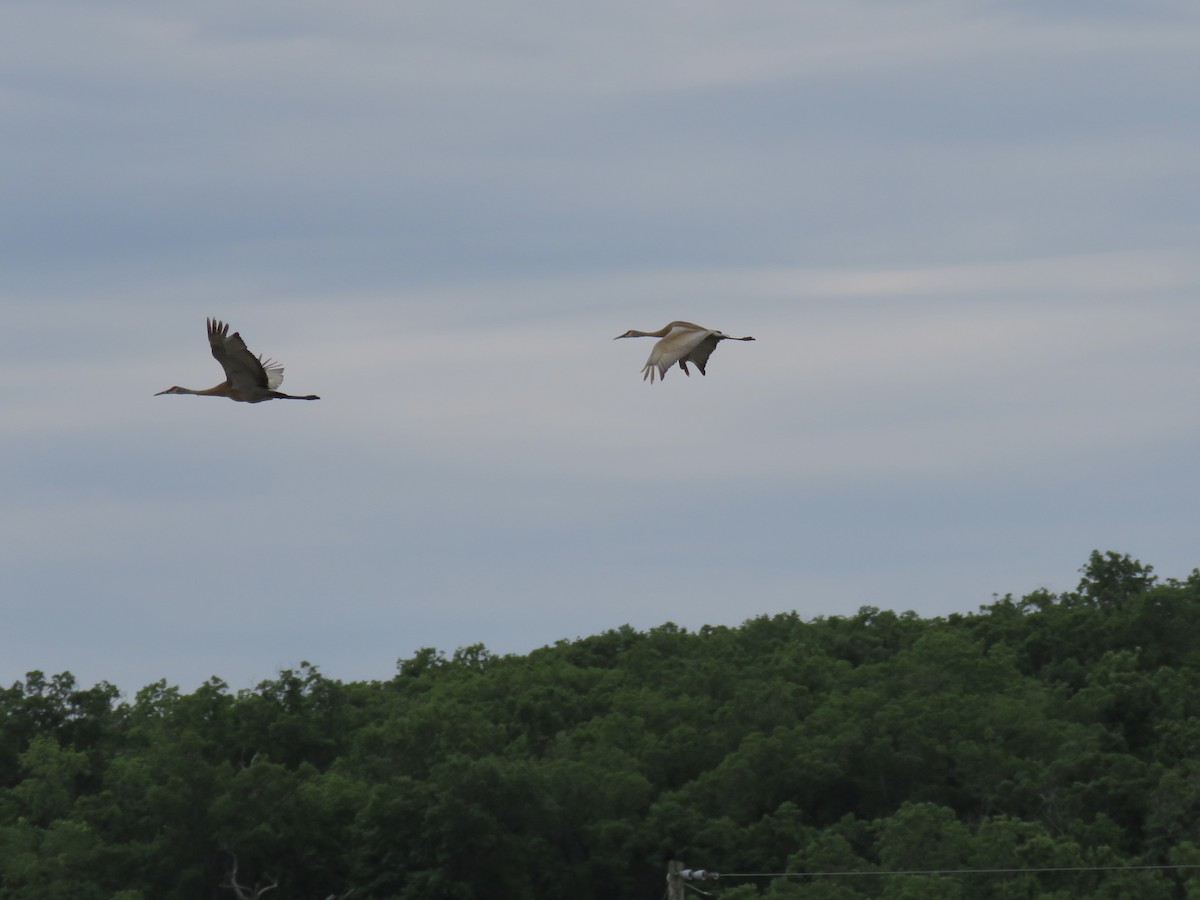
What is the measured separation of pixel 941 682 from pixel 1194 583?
59.0 feet

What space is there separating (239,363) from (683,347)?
4578 mm

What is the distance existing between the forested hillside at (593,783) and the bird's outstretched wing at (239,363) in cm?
3194

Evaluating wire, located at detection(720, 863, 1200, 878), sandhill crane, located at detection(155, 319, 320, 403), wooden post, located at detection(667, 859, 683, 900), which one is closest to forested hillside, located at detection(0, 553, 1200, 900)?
wire, located at detection(720, 863, 1200, 878)

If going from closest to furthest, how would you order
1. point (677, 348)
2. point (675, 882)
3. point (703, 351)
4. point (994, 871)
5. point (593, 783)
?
point (677, 348)
point (703, 351)
point (675, 882)
point (994, 871)
point (593, 783)

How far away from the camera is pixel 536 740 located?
71.5 meters

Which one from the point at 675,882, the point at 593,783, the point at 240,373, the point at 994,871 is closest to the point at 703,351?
the point at 240,373

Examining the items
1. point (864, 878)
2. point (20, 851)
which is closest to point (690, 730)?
point (864, 878)

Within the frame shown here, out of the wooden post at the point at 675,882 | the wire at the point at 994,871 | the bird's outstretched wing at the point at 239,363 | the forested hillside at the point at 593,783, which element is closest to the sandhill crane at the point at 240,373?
the bird's outstretched wing at the point at 239,363

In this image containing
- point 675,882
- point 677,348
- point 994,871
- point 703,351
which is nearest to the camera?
point 677,348

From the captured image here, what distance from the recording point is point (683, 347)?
1925 cm

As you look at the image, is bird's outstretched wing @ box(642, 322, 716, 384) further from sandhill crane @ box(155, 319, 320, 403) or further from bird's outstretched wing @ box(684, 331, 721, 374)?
sandhill crane @ box(155, 319, 320, 403)

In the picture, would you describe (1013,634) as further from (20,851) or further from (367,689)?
(20,851)

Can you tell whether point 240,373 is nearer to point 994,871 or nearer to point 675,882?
point 675,882

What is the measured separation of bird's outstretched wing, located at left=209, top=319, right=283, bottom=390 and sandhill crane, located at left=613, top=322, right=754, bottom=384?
415 cm
